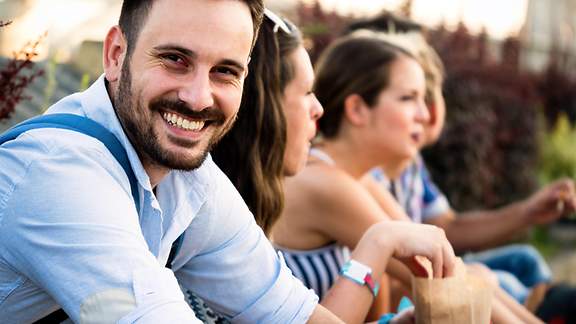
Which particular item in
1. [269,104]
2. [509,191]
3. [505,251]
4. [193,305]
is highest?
[269,104]

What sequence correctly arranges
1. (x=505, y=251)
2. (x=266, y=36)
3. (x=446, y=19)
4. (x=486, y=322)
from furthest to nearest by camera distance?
(x=446, y=19), (x=505, y=251), (x=266, y=36), (x=486, y=322)

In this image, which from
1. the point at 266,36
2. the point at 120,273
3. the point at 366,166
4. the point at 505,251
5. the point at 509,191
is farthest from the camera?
the point at 509,191

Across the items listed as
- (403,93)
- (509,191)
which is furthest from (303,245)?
(509,191)

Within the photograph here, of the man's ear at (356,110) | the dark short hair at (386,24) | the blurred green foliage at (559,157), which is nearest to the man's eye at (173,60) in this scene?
the man's ear at (356,110)

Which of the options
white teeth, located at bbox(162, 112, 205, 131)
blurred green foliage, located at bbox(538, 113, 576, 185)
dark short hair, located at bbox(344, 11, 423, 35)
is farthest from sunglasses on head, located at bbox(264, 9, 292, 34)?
blurred green foliage, located at bbox(538, 113, 576, 185)

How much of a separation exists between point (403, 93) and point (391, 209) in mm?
523

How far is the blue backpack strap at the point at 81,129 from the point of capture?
185cm

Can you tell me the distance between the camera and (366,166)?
3.94 meters

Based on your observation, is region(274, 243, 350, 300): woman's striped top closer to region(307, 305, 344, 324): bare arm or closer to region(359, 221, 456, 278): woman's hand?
region(359, 221, 456, 278): woman's hand

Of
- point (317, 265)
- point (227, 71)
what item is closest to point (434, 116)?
point (317, 265)

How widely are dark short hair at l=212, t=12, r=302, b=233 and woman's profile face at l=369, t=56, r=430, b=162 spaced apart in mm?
1089

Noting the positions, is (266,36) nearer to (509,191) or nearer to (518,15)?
(509,191)

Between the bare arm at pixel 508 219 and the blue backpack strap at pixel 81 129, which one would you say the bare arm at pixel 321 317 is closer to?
the blue backpack strap at pixel 81 129

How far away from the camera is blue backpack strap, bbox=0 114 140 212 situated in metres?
1.85
